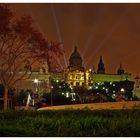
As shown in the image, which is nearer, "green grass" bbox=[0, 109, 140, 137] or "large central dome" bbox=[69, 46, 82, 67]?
"green grass" bbox=[0, 109, 140, 137]

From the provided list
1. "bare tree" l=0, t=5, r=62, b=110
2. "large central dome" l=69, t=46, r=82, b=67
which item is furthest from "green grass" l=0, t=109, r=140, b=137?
"large central dome" l=69, t=46, r=82, b=67

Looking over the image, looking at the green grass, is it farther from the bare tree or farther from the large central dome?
the large central dome

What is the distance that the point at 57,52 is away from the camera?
29562 mm

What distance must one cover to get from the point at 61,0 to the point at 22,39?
1514 centimetres

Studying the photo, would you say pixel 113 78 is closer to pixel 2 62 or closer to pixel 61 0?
pixel 2 62

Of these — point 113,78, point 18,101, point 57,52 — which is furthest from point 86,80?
point 57,52

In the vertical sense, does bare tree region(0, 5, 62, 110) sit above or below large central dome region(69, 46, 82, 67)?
below

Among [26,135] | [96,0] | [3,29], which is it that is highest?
[3,29]

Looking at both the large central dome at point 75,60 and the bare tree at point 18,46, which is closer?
the bare tree at point 18,46

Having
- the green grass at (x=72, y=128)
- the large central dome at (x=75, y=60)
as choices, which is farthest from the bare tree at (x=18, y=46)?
the large central dome at (x=75, y=60)

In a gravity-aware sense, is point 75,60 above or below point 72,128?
above

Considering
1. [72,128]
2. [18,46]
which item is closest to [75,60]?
[18,46]

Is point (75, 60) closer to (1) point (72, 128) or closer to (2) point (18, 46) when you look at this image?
(2) point (18, 46)

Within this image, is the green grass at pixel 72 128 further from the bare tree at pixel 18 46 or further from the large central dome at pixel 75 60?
the large central dome at pixel 75 60
